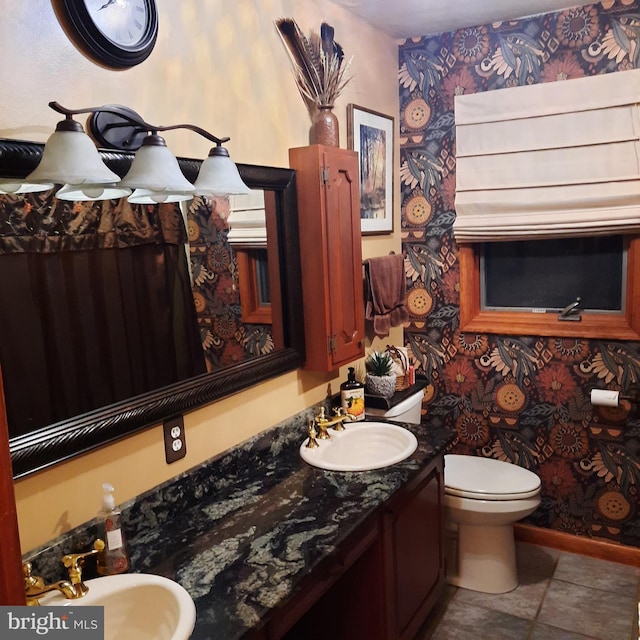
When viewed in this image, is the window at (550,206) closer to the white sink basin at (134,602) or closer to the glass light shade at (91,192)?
the glass light shade at (91,192)

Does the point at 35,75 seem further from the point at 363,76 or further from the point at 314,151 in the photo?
→ the point at 363,76

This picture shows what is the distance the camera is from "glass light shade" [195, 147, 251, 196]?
1.62 metres

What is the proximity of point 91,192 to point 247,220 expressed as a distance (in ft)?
2.09

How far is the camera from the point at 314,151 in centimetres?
210

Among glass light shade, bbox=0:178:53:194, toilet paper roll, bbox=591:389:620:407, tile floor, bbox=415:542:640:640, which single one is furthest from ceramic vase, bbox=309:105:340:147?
tile floor, bbox=415:542:640:640

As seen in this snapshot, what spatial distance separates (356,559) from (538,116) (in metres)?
2.01

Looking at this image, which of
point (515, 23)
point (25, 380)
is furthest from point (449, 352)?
point (25, 380)

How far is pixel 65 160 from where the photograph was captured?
1.24 metres

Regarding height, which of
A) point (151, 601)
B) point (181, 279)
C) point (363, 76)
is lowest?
point (151, 601)

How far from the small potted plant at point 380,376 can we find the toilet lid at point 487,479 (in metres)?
0.47

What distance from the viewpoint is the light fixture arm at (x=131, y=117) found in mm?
1273

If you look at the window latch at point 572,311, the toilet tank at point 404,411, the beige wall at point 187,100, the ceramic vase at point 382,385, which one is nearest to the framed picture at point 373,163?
the beige wall at point 187,100

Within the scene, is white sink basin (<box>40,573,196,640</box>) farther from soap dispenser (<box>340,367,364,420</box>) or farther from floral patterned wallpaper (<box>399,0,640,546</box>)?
floral patterned wallpaper (<box>399,0,640,546</box>)

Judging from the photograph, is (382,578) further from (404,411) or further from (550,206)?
(550,206)
